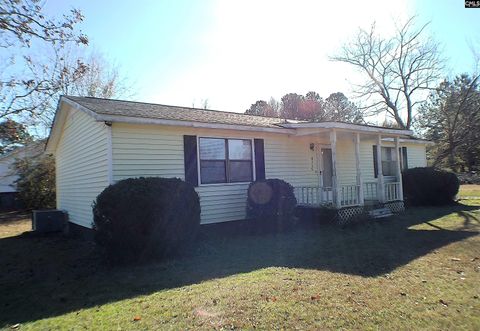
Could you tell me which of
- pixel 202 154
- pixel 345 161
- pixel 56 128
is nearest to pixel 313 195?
pixel 345 161

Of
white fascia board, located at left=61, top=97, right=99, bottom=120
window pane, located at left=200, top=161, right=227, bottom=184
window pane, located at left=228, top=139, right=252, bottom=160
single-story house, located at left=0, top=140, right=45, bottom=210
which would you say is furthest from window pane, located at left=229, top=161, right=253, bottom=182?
single-story house, located at left=0, top=140, right=45, bottom=210

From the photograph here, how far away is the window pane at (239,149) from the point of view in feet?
35.0

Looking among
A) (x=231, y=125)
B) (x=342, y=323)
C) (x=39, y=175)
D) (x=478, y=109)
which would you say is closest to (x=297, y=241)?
(x=231, y=125)

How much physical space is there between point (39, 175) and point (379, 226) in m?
18.9

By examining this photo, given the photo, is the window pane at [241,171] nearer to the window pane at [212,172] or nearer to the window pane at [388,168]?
the window pane at [212,172]

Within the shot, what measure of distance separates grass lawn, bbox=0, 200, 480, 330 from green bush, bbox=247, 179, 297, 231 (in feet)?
3.04

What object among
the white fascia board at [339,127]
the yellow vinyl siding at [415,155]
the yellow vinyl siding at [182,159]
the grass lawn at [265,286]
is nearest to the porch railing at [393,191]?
the white fascia board at [339,127]

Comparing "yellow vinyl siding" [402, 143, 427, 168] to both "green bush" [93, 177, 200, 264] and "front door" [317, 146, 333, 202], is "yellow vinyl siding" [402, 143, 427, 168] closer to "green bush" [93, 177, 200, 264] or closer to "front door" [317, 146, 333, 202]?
"front door" [317, 146, 333, 202]

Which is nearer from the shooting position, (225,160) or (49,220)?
(225,160)

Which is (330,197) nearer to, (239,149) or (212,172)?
(239,149)

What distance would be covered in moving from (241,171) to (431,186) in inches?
375

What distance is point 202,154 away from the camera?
1007 centimetres

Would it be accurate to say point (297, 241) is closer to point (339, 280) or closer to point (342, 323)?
point (339, 280)

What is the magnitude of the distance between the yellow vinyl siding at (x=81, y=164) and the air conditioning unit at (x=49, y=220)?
395 millimetres
